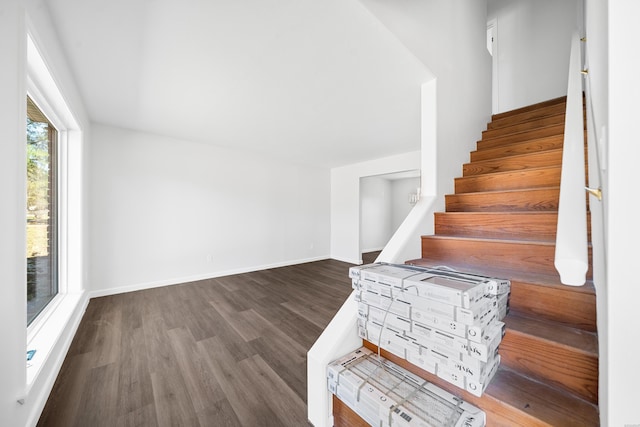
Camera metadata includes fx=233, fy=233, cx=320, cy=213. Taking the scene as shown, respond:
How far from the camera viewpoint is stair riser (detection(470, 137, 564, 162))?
182 cm

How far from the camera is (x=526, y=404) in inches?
32.5

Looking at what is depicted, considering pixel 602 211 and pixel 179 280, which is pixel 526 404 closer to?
pixel 602 211

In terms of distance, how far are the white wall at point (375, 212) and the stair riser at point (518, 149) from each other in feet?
13.4

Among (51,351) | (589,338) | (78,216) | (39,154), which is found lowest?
(51,351)

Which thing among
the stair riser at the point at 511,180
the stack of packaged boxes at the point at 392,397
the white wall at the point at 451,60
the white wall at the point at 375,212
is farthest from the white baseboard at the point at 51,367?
the white wall at the point at 375,212

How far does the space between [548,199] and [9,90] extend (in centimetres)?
287

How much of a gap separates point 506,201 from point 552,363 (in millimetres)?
1142

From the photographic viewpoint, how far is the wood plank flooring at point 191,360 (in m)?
1.35

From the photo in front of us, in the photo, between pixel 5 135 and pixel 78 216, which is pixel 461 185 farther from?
pixel 78 216

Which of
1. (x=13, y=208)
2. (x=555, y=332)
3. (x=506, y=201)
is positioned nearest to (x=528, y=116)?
(x=506, y=201)

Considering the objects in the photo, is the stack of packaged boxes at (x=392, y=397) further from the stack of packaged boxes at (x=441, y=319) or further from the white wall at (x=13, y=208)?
the white wall at (x=13, y=208)

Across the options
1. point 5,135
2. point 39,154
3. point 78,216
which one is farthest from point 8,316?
point 78,216

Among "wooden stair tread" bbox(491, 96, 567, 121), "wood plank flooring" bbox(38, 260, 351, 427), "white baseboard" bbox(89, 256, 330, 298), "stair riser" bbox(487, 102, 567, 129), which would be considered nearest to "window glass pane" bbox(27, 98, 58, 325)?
"wood plank flooring" bbox(38, 260, 351, 427)

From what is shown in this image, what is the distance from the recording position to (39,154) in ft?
6.43
